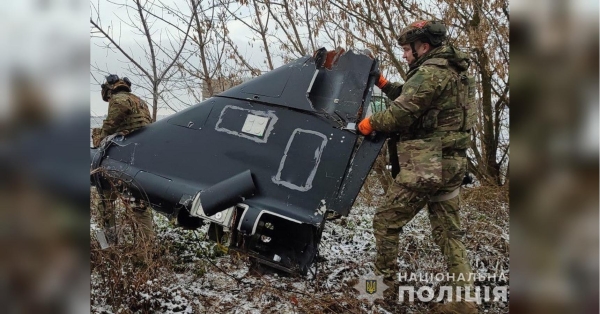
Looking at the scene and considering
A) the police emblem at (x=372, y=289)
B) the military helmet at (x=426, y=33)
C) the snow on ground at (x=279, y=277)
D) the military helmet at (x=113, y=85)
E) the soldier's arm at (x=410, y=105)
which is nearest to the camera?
the soldier's arm at (x=410, y=105)

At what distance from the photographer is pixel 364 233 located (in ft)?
17.6

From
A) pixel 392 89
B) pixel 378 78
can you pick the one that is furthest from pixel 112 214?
pixel 392 89

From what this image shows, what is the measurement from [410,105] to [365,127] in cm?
34

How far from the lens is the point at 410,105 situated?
10.0 feet

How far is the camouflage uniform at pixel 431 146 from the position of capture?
10.0ft

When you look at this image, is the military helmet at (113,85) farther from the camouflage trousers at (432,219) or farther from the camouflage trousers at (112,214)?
the camouflage trousers at (432,219)

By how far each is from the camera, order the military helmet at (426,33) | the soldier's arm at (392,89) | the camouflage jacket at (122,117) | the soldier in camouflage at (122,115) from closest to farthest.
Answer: the military helmet at (426,33) < the soldier's arm at (392,89) < the soldier in camouflage at (122,115) < the camouflage jacket at (122,117)

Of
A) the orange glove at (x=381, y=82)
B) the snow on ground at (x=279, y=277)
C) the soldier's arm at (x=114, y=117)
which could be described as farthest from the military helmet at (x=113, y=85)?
the orange glove at (x=381, y=82)

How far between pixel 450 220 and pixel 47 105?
9.39 feet

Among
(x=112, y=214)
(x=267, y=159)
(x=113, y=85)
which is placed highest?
(x=113, y=85)

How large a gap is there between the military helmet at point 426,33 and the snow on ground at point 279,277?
6.49ft

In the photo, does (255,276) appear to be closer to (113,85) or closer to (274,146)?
(274,146)

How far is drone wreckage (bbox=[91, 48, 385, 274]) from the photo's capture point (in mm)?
3068

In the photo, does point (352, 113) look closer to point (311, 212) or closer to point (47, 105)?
point (311, 212)
